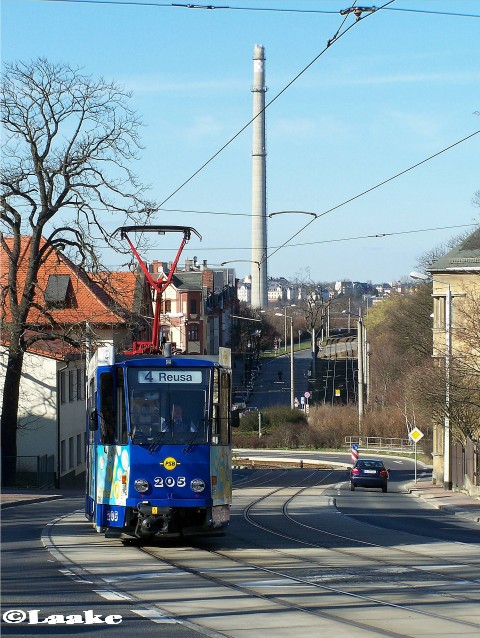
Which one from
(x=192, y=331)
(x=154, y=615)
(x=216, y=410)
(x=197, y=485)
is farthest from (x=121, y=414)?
(x=192, y=331)

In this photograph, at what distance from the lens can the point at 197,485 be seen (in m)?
16.1

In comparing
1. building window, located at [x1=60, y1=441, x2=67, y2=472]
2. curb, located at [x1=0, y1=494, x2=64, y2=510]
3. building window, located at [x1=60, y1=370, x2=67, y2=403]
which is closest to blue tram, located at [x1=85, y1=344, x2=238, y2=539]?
curb, located at [x1=0, y1=494, x2=64, y2=510]

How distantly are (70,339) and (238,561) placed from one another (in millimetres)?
22589

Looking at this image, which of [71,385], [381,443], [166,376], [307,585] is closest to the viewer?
[307,585]

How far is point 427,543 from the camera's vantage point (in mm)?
18938

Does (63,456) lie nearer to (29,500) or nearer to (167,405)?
(29,500)

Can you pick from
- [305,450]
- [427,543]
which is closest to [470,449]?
[427,543]

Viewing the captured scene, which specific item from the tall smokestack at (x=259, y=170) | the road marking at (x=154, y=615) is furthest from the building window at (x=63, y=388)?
the tall smokestack at (x=259, y=170)

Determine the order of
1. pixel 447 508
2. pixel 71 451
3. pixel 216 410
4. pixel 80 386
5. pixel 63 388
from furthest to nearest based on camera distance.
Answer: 1. pixel 80 386
2. pixel 71 451
3. pixel 63 388
4. pixel 447 508
5. pixel 216 410

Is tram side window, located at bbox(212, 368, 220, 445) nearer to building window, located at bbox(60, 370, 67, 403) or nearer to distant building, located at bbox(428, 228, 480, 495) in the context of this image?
distant building, located at bbox(428, 228, 480, 495)

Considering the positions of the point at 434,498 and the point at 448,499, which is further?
the point at 434,498

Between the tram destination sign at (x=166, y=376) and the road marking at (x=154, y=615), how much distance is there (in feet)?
19.7

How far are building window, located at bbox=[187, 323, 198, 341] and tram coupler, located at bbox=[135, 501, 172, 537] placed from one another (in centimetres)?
7834

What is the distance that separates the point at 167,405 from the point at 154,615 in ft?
20.0
